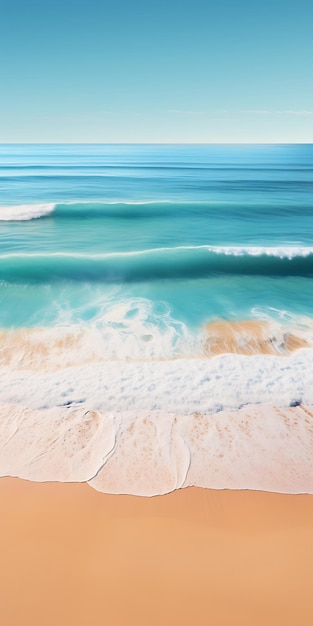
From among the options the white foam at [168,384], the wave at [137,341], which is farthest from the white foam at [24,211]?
the white foam at [168,384]

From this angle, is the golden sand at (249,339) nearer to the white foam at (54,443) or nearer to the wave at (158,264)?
the white foam at (54,443)

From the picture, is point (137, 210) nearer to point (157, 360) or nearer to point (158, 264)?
point (158, 264)

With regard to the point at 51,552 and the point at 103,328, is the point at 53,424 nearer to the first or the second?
the point at 51,552

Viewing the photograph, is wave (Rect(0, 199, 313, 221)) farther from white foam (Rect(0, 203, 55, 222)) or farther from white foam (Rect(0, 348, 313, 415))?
white foam (Rect(0, 348, 313, 415))

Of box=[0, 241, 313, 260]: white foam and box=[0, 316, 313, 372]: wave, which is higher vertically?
box=[0, 241, 313, 260]: white foam

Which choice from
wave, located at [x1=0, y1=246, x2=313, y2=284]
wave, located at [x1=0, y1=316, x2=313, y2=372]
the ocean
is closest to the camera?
the ocean

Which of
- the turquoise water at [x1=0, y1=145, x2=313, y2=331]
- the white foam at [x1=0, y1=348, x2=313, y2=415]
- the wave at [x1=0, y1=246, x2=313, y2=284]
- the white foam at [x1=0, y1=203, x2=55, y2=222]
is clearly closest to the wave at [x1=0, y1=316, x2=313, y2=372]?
the white foam at [x1=0, y1=348, x2=313, y2=415]

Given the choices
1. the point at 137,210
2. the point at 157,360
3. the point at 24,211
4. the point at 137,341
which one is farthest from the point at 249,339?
the point at 24,211
